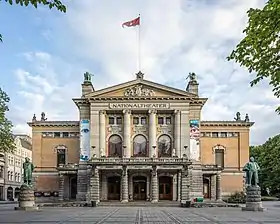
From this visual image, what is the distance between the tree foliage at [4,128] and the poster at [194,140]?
83.5ft

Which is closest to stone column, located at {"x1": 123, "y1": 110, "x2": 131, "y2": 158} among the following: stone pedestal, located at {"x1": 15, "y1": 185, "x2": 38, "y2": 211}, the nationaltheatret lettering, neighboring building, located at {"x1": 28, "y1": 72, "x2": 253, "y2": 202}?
neighboring building, located at {"x1": 28, "y1": 72, "x2": 253, "y2": 202}

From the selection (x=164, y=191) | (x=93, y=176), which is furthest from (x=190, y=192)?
(x=93, y=176)

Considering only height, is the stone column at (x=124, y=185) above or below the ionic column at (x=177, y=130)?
below

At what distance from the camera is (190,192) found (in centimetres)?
6762

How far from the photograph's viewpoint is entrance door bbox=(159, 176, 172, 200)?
68.3 m

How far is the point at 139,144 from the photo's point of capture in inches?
2795

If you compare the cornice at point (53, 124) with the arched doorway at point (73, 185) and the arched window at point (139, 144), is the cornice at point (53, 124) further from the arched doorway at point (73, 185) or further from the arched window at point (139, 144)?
the arched window at point (139, 144)

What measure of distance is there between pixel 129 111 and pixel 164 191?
11962mm

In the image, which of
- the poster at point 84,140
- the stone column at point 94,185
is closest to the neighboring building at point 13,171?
the poster at point 84,140

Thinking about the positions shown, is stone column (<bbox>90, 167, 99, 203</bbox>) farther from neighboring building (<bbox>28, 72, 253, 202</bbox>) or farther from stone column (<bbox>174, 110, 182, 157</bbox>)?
stone column (<bbox>174, 110, 182, 157</bbox>)

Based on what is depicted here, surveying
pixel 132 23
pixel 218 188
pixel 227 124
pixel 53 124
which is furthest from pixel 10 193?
pixel 132 23

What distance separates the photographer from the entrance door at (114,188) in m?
68.6

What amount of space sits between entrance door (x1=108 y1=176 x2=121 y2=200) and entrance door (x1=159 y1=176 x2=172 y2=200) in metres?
5.69

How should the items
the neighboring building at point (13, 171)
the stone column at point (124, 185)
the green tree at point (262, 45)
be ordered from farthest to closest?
the neighboring building at point (13, 171) → the stone column at point (124, 185) → the green tree at point (262, 45)
